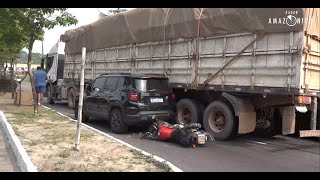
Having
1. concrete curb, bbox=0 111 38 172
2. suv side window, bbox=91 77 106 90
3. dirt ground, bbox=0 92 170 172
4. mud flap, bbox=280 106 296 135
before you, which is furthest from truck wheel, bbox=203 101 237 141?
concrete curb, bbox=0 111 38 172

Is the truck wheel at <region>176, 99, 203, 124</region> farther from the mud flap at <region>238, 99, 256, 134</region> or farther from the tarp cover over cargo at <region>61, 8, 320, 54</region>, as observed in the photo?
the tarp cover over cargo at <region>61, 8, 320, 54</region>

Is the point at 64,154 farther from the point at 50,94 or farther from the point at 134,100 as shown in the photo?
the point at 50,94

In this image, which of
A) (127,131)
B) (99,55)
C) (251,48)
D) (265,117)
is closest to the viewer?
(251,48)

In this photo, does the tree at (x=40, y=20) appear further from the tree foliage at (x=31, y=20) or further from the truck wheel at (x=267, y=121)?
the truck wheel at (x=267, y=121)

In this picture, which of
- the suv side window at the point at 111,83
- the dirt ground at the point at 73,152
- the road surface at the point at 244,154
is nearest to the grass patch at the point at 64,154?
the dirt ground at the point at 73,152

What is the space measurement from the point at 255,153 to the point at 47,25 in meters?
9.04

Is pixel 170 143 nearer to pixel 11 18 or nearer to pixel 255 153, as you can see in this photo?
pixel 255 153

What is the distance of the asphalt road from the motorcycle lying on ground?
16cm

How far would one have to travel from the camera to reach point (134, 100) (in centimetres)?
1031

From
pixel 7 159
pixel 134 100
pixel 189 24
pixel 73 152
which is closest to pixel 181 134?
pixel 134 100

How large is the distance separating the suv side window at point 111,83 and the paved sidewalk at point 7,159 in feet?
10.1

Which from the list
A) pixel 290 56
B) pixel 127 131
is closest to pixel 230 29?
pixel 290 56

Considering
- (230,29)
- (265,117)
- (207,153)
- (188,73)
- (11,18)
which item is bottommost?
(207,153)

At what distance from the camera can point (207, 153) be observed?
8.16 m
